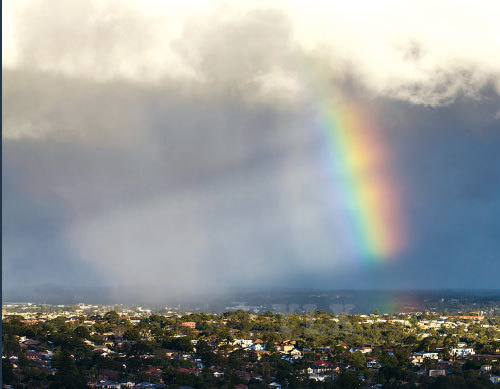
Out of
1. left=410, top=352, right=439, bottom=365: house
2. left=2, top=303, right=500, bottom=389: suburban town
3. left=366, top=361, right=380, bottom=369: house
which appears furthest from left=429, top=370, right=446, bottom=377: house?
left=366, top=361, right=380, bottom=369: house

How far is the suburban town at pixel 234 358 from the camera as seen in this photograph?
21.4 metres

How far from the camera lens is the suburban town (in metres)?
21.4

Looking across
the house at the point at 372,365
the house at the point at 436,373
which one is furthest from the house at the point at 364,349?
the house at the point at 436,373

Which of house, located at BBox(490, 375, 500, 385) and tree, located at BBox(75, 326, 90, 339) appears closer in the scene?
house, located at BBox(490, 375, 500, 385)

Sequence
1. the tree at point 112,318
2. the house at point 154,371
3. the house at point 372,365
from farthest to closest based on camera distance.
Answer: the tree at point 112,318, the house at point 372,365, the house at point 154,371

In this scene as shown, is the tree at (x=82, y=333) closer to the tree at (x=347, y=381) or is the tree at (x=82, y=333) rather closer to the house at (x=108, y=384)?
Result: the house at (x=108, y=384)

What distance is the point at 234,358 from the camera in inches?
1004

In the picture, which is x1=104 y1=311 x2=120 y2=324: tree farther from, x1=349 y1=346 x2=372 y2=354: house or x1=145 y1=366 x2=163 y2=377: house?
x1=349 y1=346 x2=372 y2=354: house

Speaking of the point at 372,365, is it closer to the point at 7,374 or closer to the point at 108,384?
the point at 108,384

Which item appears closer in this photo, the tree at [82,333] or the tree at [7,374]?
the tree at [7,374]

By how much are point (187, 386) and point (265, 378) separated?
3.24 meters

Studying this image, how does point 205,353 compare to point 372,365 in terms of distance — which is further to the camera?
point 372,365

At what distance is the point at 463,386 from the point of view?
20344 millimetres

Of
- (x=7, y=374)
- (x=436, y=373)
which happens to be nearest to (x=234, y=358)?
(x=436, y=373)
